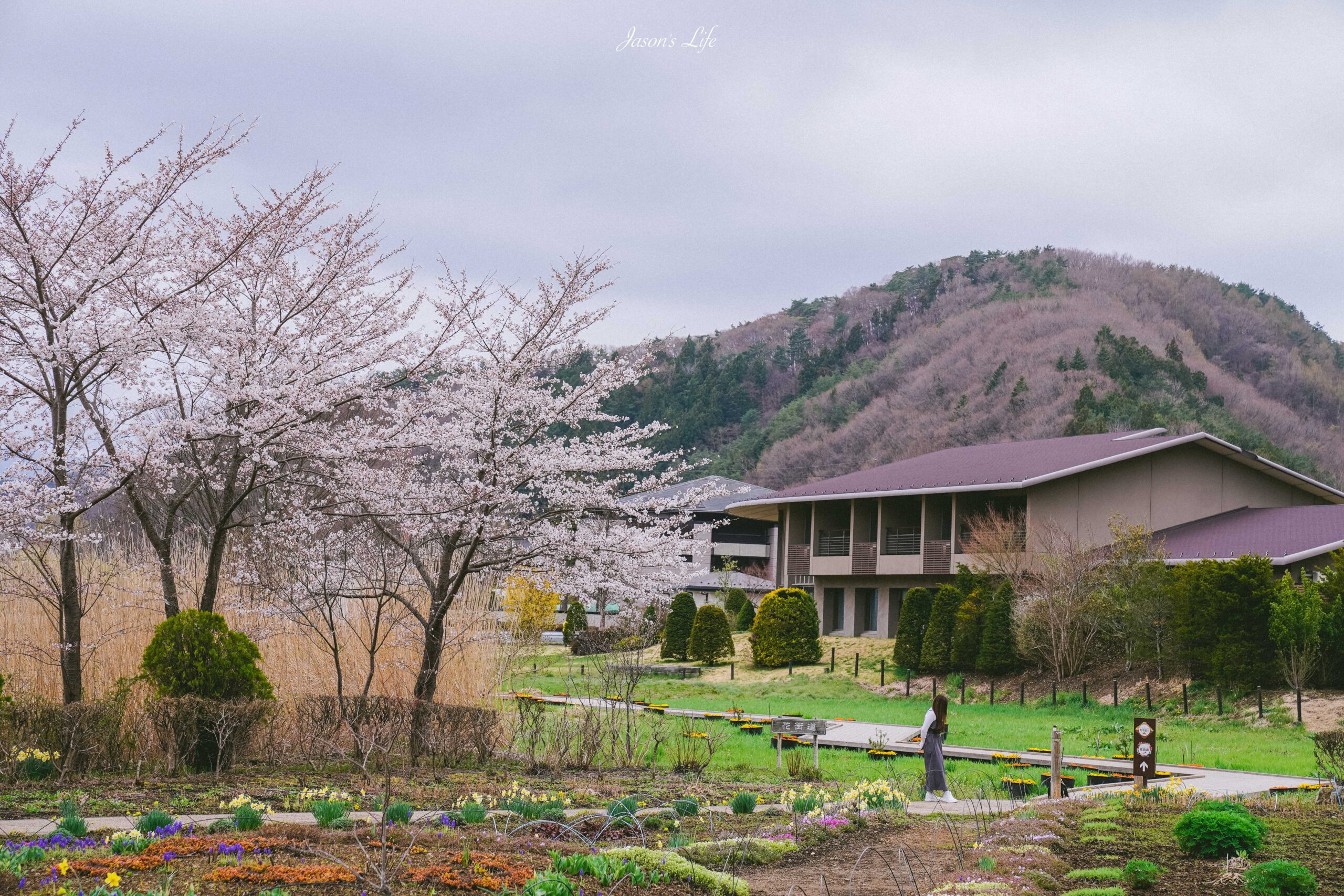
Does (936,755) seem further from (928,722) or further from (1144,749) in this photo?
(1144,749)

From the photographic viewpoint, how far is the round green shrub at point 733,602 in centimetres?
4147

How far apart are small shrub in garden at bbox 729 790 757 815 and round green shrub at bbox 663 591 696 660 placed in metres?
24.5

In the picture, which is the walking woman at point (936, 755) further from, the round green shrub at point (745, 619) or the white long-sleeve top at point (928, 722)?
the round green shrub at point (745, 619)

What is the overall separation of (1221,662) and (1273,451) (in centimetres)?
3530

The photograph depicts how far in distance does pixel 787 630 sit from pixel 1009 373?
46.7m

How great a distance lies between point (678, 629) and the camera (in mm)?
34469

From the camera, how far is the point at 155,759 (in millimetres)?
10844

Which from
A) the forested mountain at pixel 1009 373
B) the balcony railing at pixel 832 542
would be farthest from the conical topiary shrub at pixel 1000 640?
the forested mountain at pixel 1009 373

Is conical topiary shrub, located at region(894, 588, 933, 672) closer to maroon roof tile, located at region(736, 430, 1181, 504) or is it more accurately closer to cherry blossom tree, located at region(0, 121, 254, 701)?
maroon roof tile, located at region(736, 430, 1181, 504)

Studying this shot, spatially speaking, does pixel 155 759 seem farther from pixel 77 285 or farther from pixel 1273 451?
pixel 1273 451

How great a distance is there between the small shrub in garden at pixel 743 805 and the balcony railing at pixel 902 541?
24.3 m

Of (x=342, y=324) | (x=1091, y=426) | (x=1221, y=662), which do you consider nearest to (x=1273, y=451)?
(x=1091, y=426)

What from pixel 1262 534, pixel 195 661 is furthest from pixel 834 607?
pixel 195 661

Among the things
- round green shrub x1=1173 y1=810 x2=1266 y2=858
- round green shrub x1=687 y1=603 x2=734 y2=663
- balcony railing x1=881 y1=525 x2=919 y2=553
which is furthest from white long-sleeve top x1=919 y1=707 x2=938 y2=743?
balcony railing x1=881 y1=525 x2=919 y2=553
